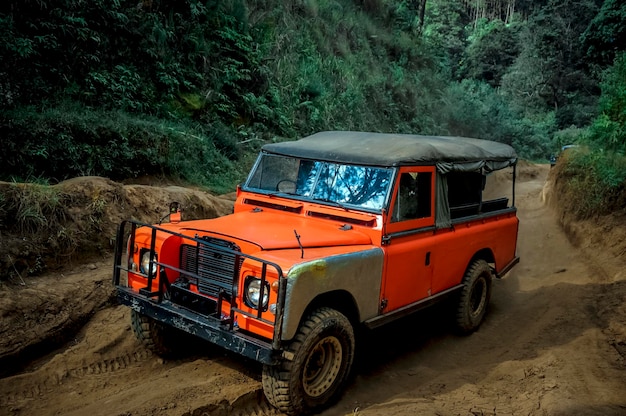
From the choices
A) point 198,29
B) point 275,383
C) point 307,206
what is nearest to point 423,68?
point 198,29

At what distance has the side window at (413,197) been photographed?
533 centimetres

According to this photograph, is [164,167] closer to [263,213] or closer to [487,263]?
[263,213]

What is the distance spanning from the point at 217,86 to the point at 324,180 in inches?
330

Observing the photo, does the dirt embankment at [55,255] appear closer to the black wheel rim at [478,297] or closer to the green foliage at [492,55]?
the black wheel rim at [478,297]

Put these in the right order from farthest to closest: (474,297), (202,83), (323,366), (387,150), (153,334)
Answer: (202,83) → (474,297) → (387,150) → (153,334) → (323,366)

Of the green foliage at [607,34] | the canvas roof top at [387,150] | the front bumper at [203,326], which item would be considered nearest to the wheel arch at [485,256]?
the canvas roof top at [387,150]

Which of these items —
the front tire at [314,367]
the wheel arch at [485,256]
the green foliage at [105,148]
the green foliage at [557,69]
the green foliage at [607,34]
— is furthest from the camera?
the green foliage at [557,69]

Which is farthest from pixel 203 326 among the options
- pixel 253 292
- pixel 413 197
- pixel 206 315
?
pixel 413 197

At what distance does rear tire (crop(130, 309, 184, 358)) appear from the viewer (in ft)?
16.8

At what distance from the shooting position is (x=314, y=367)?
15.0ft

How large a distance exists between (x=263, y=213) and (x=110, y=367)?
2.12 meters

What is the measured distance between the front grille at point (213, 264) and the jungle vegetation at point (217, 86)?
4.35 m

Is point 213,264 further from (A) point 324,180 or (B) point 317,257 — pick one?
(A) point 324,180

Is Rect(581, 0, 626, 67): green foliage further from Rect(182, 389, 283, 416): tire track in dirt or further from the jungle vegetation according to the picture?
Rect(182, 389, 283, 416): tire track in dirt
